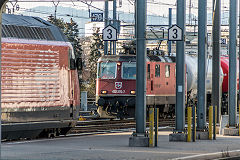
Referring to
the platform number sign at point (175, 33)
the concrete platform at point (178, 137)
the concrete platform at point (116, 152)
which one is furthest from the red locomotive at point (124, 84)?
the concrete platform at point (116, 152)

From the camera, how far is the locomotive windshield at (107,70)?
106 feet

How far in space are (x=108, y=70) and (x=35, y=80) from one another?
1358cm

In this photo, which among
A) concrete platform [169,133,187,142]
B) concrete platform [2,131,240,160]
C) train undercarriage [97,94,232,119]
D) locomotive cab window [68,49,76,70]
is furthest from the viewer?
train undercarriage [97,94,232,119]

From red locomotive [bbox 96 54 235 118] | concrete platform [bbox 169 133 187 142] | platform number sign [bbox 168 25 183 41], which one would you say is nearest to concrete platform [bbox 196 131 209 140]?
concrete platform [bbox 169 133 187 142]

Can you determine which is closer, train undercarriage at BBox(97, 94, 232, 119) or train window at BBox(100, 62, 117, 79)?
train undercarriage at BBox(97, 94, 232, 119)

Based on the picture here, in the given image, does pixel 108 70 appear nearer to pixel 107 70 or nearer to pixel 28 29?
pixel 107 70

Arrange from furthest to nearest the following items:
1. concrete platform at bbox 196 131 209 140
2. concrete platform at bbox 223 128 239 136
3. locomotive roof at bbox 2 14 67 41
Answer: concrete platform at bbox 223 128 239 136
concrete platform at bbox 196 131 209 140
locomotive roof at bbox 2 14 67 41

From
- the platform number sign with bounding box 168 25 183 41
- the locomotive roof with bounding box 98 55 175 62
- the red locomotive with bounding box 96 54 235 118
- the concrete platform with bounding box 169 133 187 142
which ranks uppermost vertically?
the platform number sign with bounding box 168 25 183 41

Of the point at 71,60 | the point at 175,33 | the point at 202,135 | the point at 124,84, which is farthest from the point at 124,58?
the point at 175,33

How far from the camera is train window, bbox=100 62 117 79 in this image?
3225 cm

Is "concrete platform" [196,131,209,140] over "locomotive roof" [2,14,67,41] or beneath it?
beneath

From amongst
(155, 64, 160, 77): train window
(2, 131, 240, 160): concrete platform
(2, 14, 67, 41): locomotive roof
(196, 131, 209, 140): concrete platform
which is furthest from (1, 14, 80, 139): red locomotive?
(155, 64, 160, 77): train window

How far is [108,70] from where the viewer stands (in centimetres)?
3241

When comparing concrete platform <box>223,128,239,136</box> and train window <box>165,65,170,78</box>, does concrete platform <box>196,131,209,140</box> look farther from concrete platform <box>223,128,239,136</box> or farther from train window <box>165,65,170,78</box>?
train window <box>165,65,170,78</box>
